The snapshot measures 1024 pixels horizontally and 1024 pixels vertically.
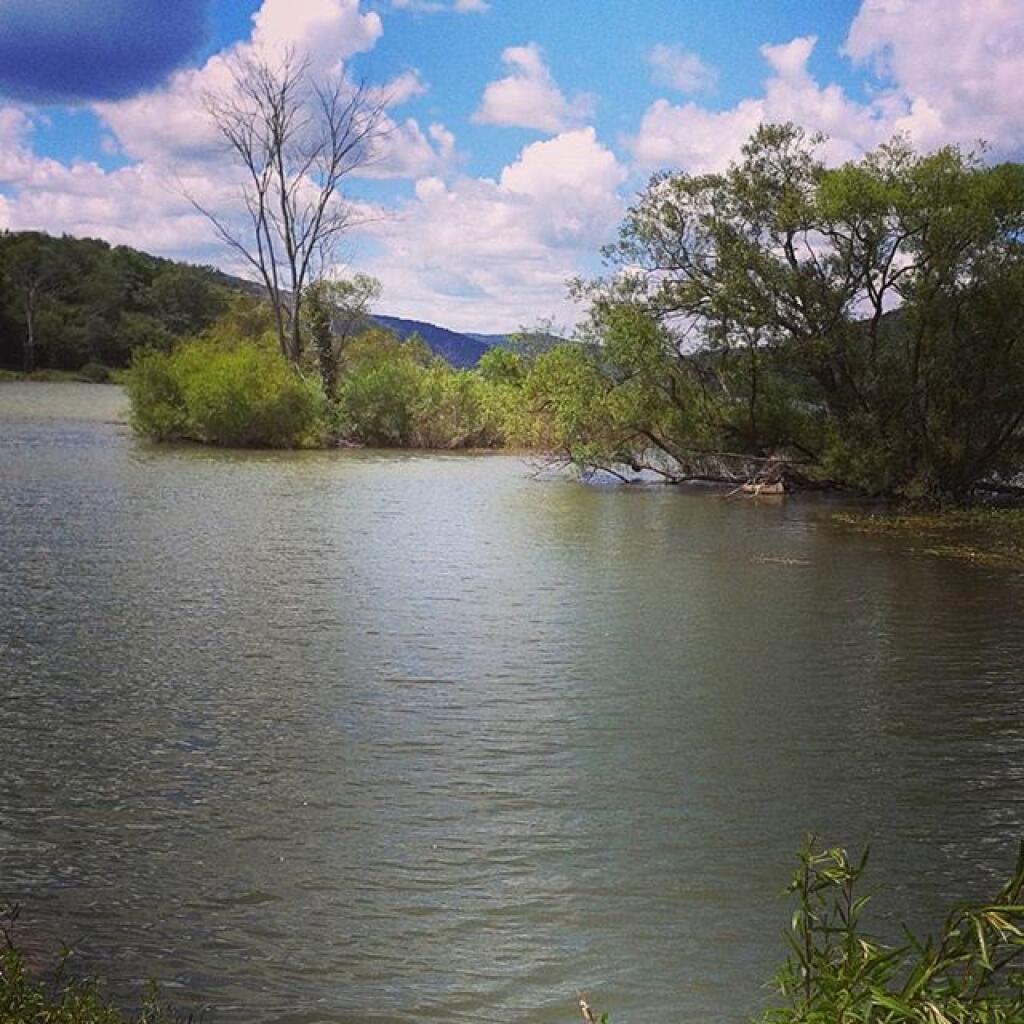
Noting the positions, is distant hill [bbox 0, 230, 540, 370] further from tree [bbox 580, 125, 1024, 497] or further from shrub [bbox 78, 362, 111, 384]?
tree [bbox 580, 125, 1024, 497]

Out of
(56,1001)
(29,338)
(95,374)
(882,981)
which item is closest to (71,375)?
(95,374)

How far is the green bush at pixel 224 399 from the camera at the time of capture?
1414 inches

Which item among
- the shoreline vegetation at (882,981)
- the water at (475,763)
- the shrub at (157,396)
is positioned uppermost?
the shrub at (157,396)

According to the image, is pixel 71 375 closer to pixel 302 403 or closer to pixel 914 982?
pixel 302 403

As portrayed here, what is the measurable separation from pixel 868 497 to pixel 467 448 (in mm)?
16430

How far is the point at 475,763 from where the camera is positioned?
741cm

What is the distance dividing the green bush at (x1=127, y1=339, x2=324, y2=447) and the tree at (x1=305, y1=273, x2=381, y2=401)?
251 cm

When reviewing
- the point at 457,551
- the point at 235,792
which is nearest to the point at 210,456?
the point at 457,551

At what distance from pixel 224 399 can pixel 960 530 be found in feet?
74.4

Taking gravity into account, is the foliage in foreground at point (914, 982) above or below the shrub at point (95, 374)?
below

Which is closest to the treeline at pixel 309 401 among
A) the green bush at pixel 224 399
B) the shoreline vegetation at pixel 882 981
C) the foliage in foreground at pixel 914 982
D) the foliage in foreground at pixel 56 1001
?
the green bush at pixel 224 399

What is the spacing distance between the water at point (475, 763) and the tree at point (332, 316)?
2531 centimetres

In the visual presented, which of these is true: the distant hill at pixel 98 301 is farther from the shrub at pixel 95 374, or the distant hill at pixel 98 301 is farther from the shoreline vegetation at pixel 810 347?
the shoreline vegetation at pixel 810 347

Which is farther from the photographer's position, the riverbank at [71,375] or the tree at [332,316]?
the riverbank at [71,375]
